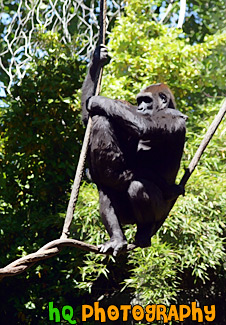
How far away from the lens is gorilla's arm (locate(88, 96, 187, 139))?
170cm

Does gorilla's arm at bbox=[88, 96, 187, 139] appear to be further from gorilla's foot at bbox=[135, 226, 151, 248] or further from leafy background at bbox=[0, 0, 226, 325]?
leafy background at bbox=[0, 0, 226, 325]

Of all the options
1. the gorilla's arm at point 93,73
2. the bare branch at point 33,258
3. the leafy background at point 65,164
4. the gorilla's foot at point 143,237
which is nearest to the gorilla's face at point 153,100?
the gorilla's arm at point 93,73

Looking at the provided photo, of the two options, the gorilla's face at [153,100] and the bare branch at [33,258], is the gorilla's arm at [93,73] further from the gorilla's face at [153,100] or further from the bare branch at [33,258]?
the bare branch at [33,258]

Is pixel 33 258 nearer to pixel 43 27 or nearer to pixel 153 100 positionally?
pixel 153 100

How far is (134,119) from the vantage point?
67.1 inches

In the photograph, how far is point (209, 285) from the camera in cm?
440

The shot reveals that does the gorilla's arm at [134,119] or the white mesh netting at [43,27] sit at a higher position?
the white mesh netting at [43,27]

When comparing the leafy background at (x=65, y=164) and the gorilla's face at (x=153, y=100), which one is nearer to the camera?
the gorilla's face at (x=153, y=100)

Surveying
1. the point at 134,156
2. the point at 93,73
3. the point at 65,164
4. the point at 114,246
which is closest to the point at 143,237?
the point at 114,246

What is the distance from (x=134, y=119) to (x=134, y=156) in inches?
6.3

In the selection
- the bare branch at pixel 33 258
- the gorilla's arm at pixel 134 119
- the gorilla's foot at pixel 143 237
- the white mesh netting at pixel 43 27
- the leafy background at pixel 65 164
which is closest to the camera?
the bare branch at pixel 33 258

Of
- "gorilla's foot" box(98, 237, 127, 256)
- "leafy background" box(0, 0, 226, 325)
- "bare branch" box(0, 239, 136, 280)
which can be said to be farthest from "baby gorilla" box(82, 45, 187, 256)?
"leafy background" box(0, 0, 226, 325)

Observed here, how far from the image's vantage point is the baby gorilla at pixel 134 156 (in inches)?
68.0

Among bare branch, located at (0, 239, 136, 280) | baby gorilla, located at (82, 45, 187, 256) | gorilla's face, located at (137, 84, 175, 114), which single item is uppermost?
gorilla's face, located at (137, 84, 175, 114)
